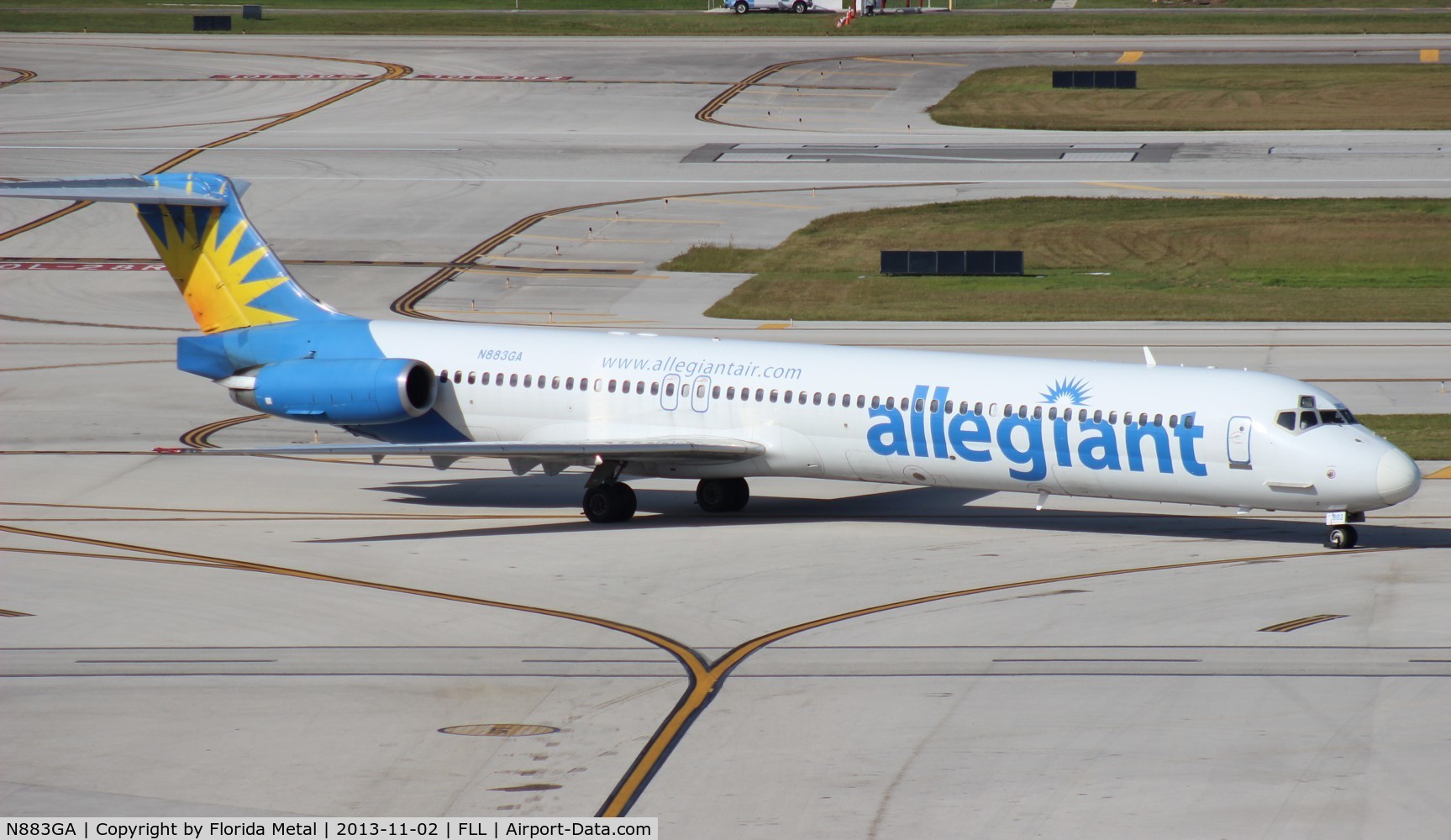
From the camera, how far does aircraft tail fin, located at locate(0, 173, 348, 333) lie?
35156 millimetres

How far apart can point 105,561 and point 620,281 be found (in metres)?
30.7

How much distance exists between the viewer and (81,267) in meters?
60.2

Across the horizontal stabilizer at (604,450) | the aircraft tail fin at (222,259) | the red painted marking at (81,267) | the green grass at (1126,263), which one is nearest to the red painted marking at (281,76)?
the red painted marking at (81,267)

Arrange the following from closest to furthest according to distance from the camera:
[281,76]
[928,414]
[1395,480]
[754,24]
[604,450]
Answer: [1395,480], [928,414], [604,450], [281,76], [754,24]

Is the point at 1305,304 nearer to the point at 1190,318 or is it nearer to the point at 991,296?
the point at 1190,318

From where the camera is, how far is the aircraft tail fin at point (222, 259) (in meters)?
35.2

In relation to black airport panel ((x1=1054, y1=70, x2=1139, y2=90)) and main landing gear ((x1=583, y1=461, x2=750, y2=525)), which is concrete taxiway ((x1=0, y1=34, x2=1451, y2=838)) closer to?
main landing gear ((x1=583, y1=461, x2=750, y2=525))

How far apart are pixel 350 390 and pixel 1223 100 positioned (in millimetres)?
58573

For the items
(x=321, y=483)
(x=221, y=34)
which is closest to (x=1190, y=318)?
(x=321, y=483)

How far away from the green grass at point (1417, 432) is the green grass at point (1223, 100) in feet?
134

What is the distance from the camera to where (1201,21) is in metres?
107

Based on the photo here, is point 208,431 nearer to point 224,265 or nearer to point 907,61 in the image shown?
point 224,265

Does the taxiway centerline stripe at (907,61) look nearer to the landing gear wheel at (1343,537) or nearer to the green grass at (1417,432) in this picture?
the green grass at (1417,432)

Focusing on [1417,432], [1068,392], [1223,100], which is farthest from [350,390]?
[1223,100]
